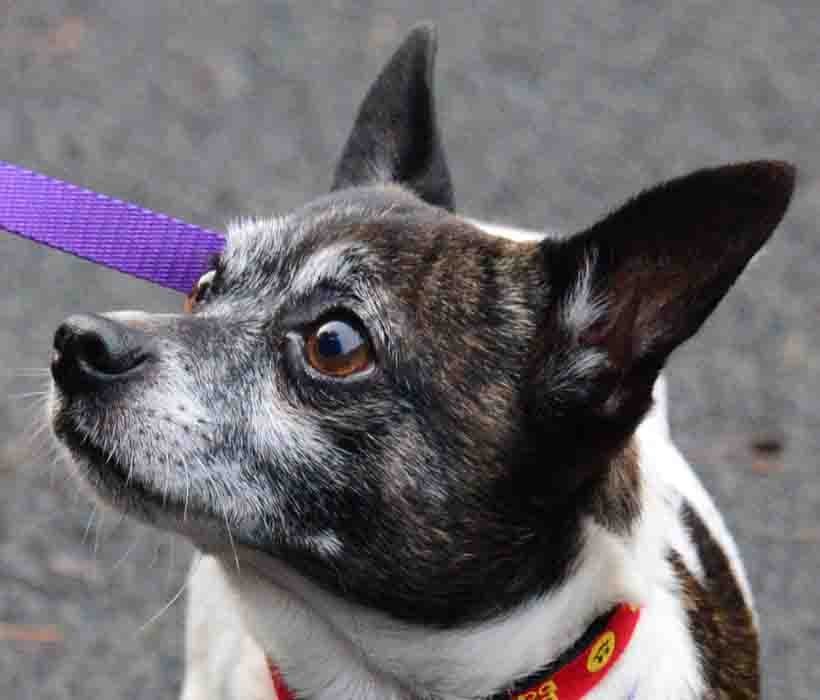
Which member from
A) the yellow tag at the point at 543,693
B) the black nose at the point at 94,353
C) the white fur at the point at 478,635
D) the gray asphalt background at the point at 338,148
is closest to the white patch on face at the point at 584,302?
the white fur at the point at 478,635

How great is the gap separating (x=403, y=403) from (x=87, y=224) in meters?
0.81

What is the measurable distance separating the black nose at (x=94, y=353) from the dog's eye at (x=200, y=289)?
38cm

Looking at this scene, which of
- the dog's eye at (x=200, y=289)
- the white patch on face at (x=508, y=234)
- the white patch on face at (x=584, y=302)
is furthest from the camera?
the white patch on face at (x=508, y=234)

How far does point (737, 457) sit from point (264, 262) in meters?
2.63

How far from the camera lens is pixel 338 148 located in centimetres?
638

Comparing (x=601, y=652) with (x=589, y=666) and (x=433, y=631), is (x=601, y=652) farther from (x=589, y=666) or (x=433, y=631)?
(x=433, y=631)

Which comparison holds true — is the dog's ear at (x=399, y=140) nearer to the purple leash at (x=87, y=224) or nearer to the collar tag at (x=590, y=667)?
the purple leash at (x=87, y=224)

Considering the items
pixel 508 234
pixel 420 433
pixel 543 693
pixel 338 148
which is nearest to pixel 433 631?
pixel 543 693

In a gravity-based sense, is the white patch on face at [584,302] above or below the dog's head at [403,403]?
above

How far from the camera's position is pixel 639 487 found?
9.71 feet

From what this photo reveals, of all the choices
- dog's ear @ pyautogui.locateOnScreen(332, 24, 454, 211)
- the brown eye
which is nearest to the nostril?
the brown eye

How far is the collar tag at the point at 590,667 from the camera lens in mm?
2826

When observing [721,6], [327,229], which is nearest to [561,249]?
[327,229]

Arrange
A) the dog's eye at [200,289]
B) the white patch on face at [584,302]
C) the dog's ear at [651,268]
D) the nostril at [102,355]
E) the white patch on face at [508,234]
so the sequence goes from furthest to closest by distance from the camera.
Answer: the white patch on face at [508,234] → the dog's eye at [200,289] → the white patch on face at [584,302] → the nostril at [102,355] → the dog's ear at [651,268]
